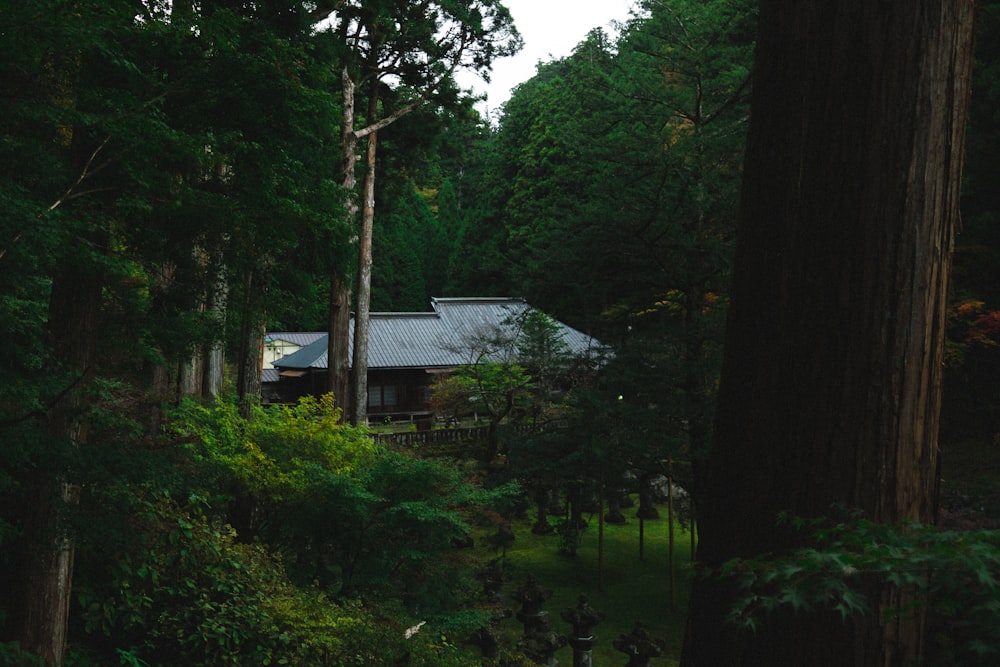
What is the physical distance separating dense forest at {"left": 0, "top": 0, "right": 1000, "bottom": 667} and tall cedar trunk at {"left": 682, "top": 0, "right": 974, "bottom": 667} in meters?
0.01

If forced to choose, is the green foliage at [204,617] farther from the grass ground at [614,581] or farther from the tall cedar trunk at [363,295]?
the tall cedar trunk at [363,295]

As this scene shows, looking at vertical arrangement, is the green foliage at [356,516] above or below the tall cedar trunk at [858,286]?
below

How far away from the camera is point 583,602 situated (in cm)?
1038

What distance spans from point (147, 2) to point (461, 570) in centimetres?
679

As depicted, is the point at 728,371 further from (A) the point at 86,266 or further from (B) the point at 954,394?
(B) the point at 954,394

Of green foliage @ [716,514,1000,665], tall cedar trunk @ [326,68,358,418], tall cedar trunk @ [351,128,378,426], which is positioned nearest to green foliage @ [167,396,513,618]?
tall cedar trunk @ [326,68,358,418]

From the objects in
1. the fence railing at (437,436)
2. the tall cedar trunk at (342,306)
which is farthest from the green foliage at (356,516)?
the fence railing at (437,436)

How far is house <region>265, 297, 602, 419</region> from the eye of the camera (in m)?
25.9

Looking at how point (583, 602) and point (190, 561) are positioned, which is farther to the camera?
point (583, 602)

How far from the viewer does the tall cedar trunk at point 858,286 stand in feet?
7.90

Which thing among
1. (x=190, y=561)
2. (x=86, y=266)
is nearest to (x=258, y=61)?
(x=86, y=266)

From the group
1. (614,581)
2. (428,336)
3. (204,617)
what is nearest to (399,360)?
(428,336)

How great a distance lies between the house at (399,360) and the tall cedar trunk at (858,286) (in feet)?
71.8

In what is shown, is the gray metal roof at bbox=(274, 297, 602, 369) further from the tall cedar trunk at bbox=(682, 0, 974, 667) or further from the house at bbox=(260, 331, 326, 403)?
the tall cedar trunk at bbox=(682, 0, 974, 667)
